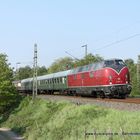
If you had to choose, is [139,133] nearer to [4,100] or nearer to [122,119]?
[122,119]

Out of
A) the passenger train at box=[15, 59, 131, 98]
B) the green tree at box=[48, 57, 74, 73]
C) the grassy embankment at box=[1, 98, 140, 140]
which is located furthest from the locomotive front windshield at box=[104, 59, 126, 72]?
the green tree at box=[48, 57, 74, 73]

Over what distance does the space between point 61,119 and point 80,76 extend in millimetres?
13804

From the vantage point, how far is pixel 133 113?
81.3 ft

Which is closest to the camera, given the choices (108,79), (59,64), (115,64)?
(108,79)

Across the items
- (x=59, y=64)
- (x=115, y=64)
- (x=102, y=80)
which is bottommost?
(x=102, y=80)

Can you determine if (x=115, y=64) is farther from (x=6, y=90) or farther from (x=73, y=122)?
(x=6, y=90)

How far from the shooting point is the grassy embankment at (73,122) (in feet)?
78.2

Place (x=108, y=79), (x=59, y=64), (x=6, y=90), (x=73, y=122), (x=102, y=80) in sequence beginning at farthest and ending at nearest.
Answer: (x=59, y=64) < (x=6, y=90) < (x=102, y=80) < (x=108, y=79) < (x=73, y=122)

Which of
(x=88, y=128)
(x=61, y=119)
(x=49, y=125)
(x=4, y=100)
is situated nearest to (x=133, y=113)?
(x=88, y=128)

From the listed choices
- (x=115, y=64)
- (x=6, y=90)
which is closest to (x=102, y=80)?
(x=115, y=64)

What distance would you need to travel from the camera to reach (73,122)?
31.4m

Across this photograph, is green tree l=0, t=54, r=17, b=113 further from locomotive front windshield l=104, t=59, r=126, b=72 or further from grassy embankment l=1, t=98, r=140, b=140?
locomotive front windshield l=104, t=59, r=126, b=72

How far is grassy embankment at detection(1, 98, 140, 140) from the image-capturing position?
23820mm

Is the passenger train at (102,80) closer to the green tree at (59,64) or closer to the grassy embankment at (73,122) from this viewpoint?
the grassy embankment at (73,122)
